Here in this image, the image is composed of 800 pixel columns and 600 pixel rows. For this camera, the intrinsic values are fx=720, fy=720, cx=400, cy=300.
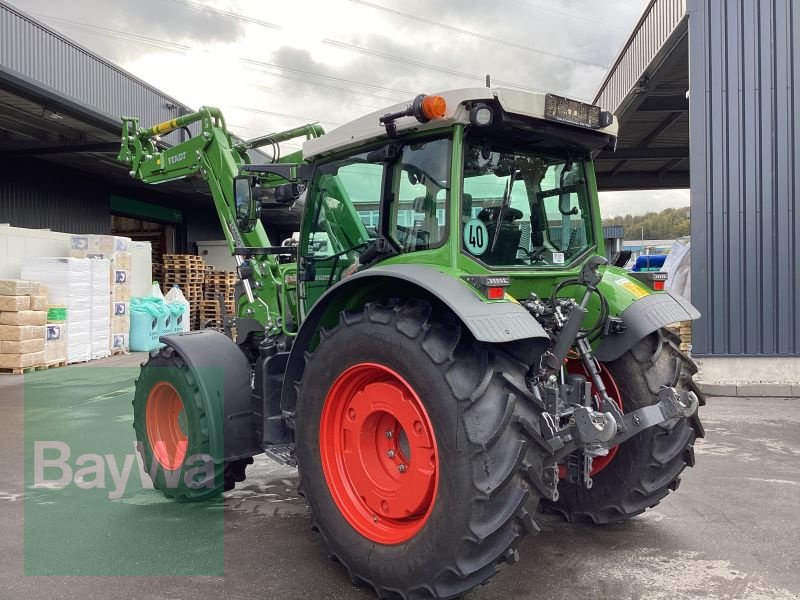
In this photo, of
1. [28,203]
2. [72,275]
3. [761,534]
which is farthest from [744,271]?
[28,203]

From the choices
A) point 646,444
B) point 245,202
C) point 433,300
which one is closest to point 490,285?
point 433,300

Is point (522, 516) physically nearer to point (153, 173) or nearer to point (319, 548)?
point (319, 548)

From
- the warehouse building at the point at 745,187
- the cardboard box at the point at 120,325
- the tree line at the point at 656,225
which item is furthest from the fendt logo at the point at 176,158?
the tree line at the point at 656,225

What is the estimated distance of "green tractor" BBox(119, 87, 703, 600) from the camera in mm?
3180

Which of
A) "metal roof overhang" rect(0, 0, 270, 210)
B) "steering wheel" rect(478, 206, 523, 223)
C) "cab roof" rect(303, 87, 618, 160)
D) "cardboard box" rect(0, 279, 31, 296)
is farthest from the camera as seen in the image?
"metal roof overhang" rect(0, 0, 270, 210)

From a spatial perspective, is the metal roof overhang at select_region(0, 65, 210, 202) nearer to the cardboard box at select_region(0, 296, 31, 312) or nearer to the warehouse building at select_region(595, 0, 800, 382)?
the cardboard box at select_region(0, 296, 31, 312)

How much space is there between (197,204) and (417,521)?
26422 mm

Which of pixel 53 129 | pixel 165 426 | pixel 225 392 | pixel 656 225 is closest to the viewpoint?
pixel 225 392

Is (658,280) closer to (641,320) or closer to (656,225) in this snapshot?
(641,320)

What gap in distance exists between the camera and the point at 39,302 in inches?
478

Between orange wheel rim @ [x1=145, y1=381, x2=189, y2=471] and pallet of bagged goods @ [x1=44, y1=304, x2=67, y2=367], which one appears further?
pallet of bagged goods @ [x1=44, y1=304, x2=67, y2=367]

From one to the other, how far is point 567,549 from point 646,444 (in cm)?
76

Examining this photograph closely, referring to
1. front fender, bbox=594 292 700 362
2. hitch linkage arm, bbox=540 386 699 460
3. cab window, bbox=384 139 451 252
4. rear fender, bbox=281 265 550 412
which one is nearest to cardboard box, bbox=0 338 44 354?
rear fender, bbox=281 265 550 412

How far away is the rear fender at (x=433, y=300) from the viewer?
10.3ft
